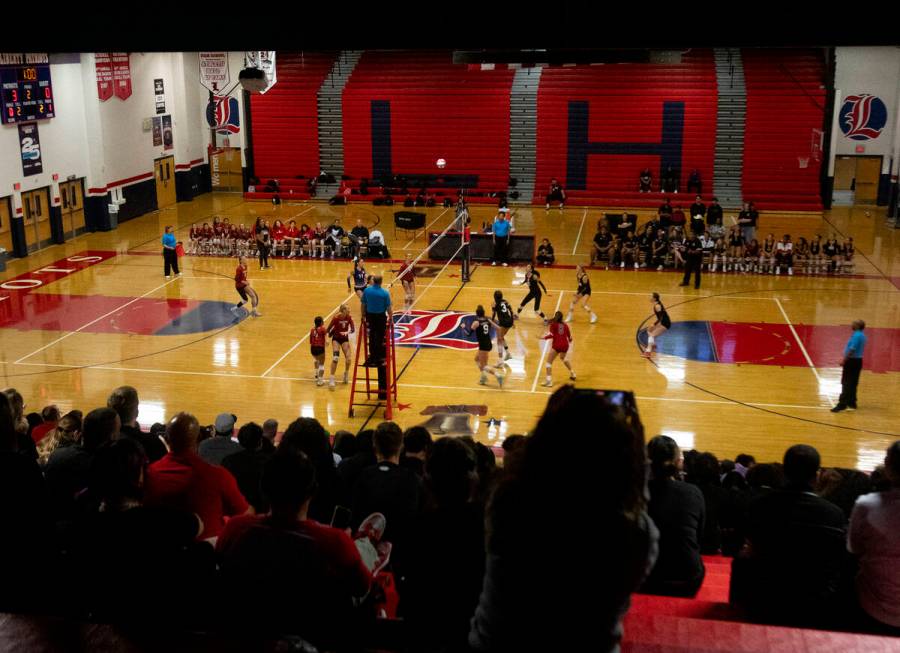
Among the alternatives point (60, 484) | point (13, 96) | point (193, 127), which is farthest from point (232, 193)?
point (60, 484)

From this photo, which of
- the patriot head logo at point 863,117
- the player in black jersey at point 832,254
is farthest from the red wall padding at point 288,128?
the player in black jersey at point 832,254

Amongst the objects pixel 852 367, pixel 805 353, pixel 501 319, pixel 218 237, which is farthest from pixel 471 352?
pixel 218 237

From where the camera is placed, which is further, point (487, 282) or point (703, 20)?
point (487, 282)

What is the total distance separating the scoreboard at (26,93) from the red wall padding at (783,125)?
2598 cm

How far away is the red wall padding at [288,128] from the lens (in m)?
41.9

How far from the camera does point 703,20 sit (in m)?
6.04

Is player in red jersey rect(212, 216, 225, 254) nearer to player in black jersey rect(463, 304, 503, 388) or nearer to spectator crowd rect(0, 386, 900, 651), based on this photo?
player in black jersey rect(463, 304, 503, 388)

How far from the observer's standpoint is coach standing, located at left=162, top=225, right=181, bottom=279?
84.4ft

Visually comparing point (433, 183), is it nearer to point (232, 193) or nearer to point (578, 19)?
point (232, 193)

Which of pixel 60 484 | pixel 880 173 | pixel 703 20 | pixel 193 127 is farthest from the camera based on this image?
pixel 193 127

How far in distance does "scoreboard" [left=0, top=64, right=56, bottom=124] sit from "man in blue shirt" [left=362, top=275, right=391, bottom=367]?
17.8m

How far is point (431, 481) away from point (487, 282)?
21232 millimetres

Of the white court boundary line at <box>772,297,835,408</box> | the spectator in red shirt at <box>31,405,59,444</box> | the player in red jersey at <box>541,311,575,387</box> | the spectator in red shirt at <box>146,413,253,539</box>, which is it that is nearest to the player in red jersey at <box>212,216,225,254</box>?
the player in red jersey at <box>541,311,575,387</box>

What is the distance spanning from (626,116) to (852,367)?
2509 centimetres
